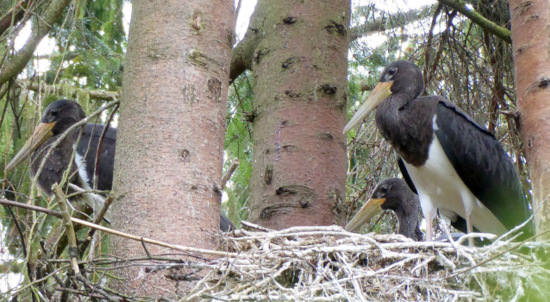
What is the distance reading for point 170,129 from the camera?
2793 millimetres

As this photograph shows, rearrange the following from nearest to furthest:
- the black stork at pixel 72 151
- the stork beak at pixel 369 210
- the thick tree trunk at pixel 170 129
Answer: the thick tree trunk at pixel 170 129, the stork beak at pixel 369 210, the black stork at pixel 72 151

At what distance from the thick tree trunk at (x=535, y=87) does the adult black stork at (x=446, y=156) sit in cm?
99

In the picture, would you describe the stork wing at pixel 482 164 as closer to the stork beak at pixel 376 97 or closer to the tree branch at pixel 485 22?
the stork beak at pixel 376 97

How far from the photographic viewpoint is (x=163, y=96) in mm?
2838

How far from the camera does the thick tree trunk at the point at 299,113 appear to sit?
4062mm

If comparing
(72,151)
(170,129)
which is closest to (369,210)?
(72,151)

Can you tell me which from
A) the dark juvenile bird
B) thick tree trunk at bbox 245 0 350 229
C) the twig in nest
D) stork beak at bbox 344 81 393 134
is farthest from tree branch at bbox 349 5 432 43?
the twig in nest

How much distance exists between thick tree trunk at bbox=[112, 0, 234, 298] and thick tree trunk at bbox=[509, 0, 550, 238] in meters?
1.28

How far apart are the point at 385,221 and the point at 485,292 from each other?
315 cm

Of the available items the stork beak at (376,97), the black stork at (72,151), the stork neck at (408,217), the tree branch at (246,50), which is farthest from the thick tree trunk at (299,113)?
the black stork at (72,151)

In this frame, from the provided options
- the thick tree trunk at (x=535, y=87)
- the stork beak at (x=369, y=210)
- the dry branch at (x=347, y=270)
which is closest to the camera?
the dry branch at (x=347, y=270)

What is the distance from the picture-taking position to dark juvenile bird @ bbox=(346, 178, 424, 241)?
17.2ft

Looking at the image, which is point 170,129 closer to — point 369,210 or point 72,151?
point 369,210

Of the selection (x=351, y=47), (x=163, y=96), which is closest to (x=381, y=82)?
(x=351, y=47)
